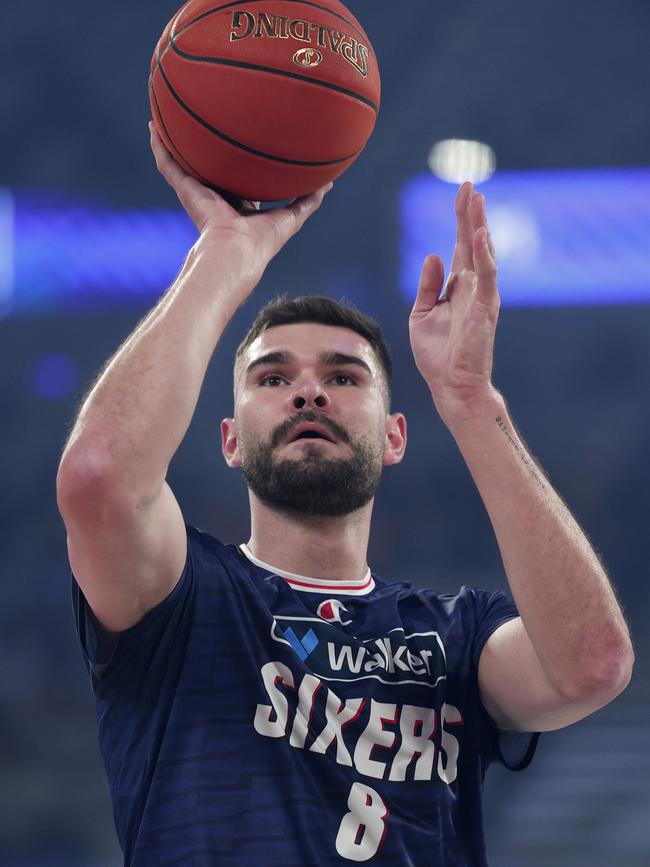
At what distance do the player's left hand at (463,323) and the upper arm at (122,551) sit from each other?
2.00 feet

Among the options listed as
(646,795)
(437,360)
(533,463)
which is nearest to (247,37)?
(437,360)

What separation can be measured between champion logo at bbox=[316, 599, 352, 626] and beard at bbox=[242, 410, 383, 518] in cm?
20

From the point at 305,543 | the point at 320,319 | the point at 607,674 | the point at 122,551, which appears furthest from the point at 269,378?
the point at 607,674

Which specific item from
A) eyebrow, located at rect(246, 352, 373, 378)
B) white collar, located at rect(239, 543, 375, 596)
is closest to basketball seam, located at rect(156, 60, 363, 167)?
eyebrow, located at rect(246, 352, 373, 378)

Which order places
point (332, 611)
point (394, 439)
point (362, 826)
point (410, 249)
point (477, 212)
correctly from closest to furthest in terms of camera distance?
1. point (362, 826)
2. point (477, 212)
3. point (332, 611)
4. point (394, 439)
5. point (410, 249)

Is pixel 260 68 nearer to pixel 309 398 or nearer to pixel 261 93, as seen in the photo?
pixel 261 93

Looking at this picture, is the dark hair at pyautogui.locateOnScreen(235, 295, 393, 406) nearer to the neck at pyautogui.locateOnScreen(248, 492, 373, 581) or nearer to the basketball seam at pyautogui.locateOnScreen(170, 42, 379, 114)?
the neck at pyautogui.locateOnScreen(248, 492, 373, 581)

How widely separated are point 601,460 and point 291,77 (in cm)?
508

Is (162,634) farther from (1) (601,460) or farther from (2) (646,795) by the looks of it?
(1) (601,460)

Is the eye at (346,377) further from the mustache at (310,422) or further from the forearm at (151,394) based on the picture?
the forearm at (151,394)

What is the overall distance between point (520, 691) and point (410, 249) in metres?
4.88

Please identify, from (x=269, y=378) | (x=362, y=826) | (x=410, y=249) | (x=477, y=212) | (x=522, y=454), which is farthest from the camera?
(x=410, y=249)

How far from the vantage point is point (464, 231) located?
6.88 ft

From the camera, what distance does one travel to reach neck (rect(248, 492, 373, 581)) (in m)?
2.26
